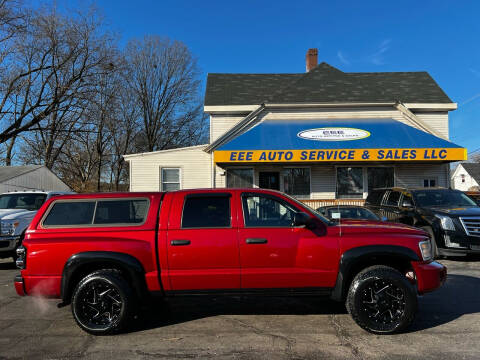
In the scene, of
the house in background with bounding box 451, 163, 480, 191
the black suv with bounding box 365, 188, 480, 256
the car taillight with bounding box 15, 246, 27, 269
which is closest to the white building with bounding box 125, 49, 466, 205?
the black suv with bounding box 365, 188, 480, 256

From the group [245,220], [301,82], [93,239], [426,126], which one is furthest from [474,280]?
[301,82]

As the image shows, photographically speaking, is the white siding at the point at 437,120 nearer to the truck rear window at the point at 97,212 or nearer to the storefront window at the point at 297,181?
the storefront window at the point at 297,181

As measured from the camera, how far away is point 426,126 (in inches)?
576

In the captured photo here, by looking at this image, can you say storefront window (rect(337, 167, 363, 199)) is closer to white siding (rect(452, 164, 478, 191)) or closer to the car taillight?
the car taillight

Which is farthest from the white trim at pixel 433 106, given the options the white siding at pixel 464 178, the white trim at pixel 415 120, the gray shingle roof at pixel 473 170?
the white siding at pixel 464 178

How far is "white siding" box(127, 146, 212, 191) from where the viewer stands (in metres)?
15.5

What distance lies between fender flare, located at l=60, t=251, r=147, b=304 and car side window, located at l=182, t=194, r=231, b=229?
0.75m

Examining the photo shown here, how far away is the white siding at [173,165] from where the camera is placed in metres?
15.5

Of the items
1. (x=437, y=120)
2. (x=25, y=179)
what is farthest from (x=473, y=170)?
(x=25, y=179)

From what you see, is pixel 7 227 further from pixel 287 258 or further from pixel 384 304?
pixel 384 304

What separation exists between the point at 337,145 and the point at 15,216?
10513 mm

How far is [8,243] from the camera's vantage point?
26.6 ft

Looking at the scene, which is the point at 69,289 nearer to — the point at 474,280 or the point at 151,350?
the point at 151,350

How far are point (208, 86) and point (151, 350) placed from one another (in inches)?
616
